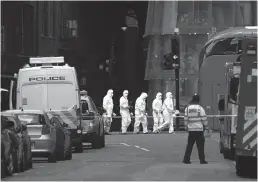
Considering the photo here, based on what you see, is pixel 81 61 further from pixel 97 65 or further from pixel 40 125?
pixel 40 125

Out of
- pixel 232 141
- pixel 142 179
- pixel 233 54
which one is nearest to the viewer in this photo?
pixel 142 179

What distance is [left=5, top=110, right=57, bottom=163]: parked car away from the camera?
2270cm

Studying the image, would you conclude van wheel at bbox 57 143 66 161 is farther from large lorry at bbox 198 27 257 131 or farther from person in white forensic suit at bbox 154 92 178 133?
person in white forensic suit at bbox 154 92 178 133

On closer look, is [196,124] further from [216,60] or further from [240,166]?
[216,60]

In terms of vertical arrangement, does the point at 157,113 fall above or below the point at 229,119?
below

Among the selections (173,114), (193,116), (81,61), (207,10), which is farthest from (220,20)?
(193,116)

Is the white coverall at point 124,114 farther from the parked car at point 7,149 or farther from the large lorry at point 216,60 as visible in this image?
the parked car at point 7,149

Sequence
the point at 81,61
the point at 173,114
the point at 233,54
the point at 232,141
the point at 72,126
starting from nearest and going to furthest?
the point at 232,141 < the point at 72,126 < the point at 233,54 < the point at 173,114 < the point at 81,61

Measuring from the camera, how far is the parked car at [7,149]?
59.3 ft

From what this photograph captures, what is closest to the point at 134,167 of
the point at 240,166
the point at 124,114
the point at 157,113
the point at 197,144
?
the point at 197,144

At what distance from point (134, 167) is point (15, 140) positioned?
325 cm

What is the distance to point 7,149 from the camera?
1828 centimetres

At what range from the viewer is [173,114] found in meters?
42.9

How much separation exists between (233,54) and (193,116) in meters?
8.64
